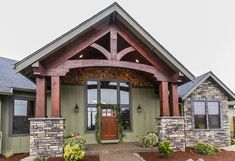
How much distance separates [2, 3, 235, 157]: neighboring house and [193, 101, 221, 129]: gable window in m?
0.05

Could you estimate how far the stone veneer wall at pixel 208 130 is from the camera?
12859mm

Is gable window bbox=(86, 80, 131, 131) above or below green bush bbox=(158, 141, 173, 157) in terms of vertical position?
above

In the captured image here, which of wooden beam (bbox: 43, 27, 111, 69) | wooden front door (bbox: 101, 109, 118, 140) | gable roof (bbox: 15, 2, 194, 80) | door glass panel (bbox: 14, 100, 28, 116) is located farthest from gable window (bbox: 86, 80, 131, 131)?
door glass panel (bbox: 14, 100, 28, 116)

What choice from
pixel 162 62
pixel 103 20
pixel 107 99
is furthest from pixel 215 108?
pixel 103 20

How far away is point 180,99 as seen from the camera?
1280cm

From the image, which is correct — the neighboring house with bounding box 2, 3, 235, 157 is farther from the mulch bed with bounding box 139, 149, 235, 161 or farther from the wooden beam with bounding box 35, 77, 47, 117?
the mulch bed with bounding box 139, 149, 235, 161

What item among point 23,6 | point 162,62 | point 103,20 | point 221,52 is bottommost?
point 162,62

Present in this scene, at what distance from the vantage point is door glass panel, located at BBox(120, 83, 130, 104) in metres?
11.7

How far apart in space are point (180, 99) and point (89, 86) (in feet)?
16.0

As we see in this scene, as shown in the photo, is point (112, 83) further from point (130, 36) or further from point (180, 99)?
point (180, 99)

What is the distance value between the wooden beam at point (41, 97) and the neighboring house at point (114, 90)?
1.0 inches

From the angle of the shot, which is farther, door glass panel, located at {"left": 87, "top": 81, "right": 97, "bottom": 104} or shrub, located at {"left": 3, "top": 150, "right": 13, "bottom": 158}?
door glass panel, located at {"left": 87, "top": 81, "right": 97, "bottom": 104}

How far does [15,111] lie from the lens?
10.9 m

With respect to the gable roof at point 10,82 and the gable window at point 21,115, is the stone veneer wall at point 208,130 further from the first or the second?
the gable roof at point 10,82
